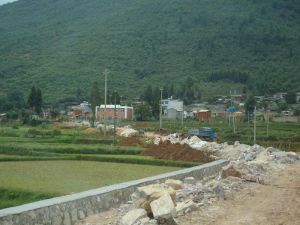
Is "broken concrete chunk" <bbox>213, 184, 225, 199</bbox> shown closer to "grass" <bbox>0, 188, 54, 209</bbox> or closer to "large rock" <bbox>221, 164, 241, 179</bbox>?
"large rock" <bbox>221, 164, 241, 179</bbox>

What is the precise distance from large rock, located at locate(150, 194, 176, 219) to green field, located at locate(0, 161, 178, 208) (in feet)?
16.8

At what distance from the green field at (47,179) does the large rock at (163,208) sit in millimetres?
5112

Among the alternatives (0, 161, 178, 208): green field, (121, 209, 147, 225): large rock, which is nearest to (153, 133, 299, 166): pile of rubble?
(0, 161, 178, 208): green field

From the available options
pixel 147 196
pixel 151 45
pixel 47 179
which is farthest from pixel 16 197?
pixel 151 45

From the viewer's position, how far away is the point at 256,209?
12.8 metres

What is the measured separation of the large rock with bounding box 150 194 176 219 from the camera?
9961 millimetres

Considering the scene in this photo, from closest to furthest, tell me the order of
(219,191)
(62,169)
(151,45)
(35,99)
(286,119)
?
(219,191) → (62,169) → (286,119) → (35,99) → (151,45)

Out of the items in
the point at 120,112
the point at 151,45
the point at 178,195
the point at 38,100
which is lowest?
the point at 120,112

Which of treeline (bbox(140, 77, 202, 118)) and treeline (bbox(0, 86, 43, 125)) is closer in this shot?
treeline (bbox(0, 86, 43, 125))

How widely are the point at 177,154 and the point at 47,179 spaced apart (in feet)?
44.5

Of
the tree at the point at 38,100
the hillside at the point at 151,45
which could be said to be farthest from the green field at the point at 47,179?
the hillside at the point at 151,45

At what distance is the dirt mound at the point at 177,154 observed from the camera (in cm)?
3081

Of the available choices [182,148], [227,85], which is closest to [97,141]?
[182,148]

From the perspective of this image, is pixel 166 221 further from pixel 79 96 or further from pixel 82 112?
pixel 79 96
